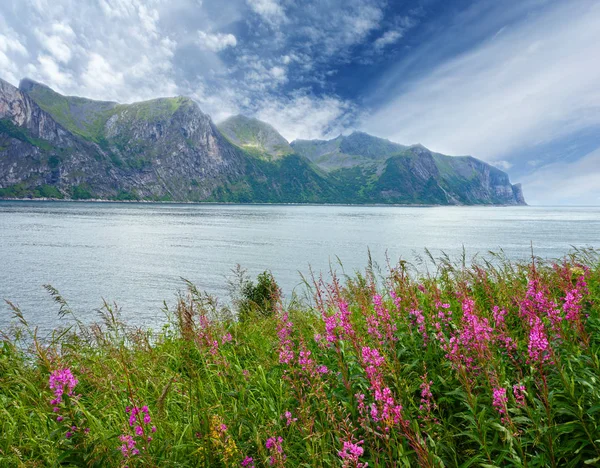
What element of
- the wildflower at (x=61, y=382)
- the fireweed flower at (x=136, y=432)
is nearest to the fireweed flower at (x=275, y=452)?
the fireweed flower at (x=136, y=432)

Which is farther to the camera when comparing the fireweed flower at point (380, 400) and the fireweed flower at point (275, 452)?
the fireweed flower at point (275, 452)

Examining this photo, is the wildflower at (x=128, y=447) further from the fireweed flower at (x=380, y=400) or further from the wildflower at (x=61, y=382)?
the fireweed flower at (x=380, y=400)

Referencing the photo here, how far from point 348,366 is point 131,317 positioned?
26.9m

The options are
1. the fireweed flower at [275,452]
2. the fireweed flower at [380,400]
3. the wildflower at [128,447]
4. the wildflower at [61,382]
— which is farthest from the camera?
the wildflower at [128,447]

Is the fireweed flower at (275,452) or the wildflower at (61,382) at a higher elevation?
the wildflower at (61,382)

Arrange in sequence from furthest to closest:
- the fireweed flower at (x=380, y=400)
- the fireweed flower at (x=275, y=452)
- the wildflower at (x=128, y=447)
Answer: the wildflower at (x=128, y=447), the fireweed flower at (x=275, y=452), the fireweed flower at (x=380, y=400)

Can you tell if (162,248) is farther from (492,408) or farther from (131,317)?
(492,408)

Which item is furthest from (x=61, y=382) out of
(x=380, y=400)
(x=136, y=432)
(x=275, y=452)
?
(x=380, y=400)

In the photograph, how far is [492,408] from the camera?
3.34 metres

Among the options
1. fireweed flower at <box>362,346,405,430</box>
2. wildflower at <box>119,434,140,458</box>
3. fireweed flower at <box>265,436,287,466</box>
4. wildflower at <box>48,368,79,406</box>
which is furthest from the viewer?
wildflower at <box>119,434,140,458</box>

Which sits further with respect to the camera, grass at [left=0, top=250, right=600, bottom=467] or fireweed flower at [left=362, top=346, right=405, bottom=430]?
grass at [left=0, top=250, right=600, bottom=467]

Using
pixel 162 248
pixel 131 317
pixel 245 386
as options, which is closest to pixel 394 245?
pixel 162 248

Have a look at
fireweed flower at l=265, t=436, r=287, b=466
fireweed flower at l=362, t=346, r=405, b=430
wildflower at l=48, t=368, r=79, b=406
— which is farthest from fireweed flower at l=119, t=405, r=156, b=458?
fireweed flower at l=362, t=346, r=405, b=430

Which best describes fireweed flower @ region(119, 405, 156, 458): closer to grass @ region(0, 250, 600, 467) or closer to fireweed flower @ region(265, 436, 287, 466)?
grass @ region(0, 250, 600, 467)
